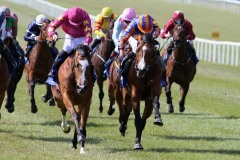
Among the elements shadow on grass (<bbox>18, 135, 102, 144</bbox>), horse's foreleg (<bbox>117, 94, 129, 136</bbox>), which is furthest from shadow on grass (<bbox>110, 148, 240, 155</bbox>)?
horse's foreleg (<bbox>117, 94, 129, 136</bbox>)

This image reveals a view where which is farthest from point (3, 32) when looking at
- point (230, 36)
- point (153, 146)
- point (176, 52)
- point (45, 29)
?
point (230, 36)

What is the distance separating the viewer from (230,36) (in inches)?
1806

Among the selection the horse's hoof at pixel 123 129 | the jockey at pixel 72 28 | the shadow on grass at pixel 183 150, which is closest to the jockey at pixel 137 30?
the jockey at pixel 72 28

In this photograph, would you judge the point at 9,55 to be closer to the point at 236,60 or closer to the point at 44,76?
the point at 44,76

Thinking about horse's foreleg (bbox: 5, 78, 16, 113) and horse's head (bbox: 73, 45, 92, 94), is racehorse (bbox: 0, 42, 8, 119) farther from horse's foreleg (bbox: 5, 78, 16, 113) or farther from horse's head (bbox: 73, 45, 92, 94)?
horse's foreleg (bbox: 5, 78, 16, 113)

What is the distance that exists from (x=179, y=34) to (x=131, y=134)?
4.26 meters

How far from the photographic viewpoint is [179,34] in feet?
61.3

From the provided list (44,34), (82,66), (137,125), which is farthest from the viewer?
(44,34)

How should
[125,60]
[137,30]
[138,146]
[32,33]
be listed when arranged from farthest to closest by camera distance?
[32,33]
[137,30]
[125,60]
[138,146]

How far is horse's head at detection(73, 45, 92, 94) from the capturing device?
12336 millimetres

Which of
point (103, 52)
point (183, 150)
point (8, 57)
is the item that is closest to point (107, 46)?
point (103, 52)

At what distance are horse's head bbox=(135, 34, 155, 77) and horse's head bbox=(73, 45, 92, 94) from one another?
840 mm

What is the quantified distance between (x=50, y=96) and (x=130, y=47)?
557cm

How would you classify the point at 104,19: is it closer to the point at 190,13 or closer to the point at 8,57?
the point at 8,57
